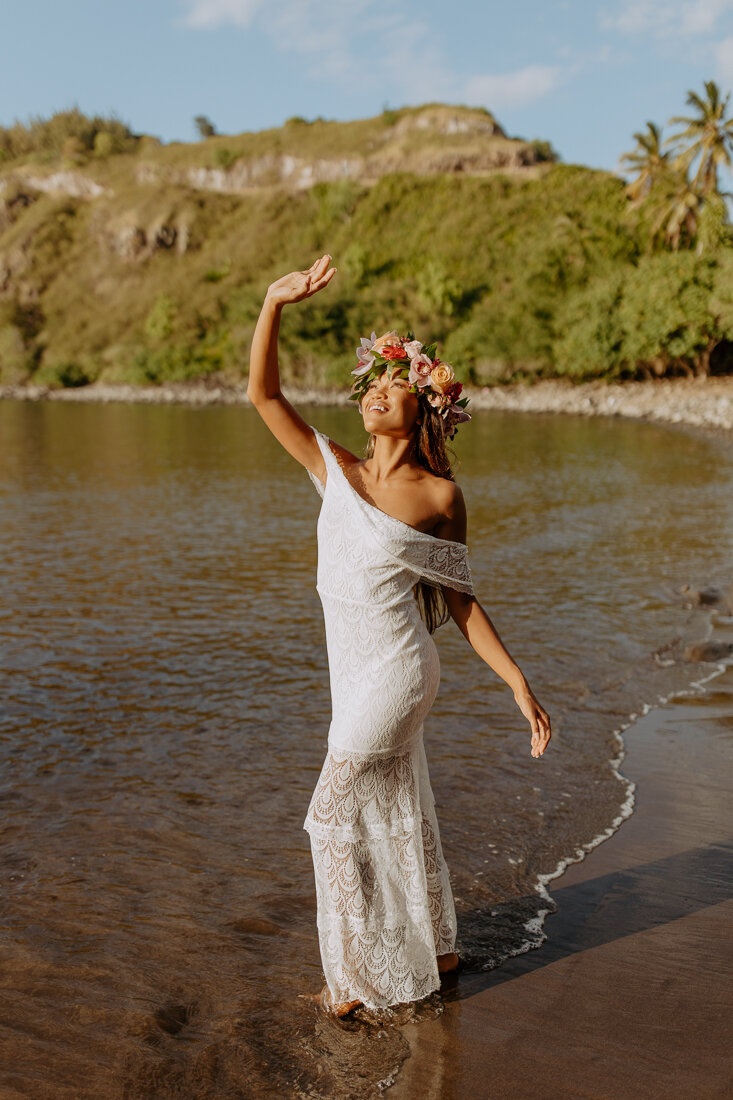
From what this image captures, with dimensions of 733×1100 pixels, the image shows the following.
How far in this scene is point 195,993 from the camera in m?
3.80

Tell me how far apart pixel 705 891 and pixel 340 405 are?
2436 inches

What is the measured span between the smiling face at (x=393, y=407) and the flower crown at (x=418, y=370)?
0.10 feet

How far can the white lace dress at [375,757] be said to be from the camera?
322 centimetres

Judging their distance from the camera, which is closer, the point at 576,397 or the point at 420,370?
the point at 420,370

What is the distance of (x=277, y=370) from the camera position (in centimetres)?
338

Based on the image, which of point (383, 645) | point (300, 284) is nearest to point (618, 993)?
point (383, 645)

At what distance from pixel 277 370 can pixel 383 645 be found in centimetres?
109

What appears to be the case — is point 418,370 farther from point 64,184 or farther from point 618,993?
point 64,184

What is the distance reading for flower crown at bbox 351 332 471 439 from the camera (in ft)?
11.0

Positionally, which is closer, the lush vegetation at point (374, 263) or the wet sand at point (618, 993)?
the wet sand at point (618, 993)

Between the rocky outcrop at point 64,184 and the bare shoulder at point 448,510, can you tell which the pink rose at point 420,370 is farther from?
the rocky outcrop at point 64,184

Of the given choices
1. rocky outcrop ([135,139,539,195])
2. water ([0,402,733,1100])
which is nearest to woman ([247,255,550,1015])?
water ([0,402,733,1100])

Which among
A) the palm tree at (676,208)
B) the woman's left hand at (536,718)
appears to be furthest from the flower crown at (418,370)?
the palm tree at (676,208)

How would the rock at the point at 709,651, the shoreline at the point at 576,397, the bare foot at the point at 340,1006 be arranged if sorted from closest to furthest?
the bare foot at the point at 340,1006 < the rock at the point at 709,651 < the shoreline at the point at 576,397
